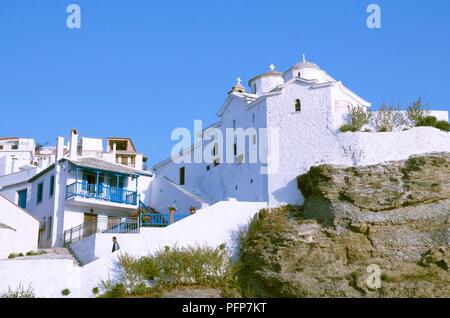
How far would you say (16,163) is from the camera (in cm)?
5147

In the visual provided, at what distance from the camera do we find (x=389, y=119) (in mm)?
31969

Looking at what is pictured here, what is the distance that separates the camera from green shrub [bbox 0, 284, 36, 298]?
79.4 feet

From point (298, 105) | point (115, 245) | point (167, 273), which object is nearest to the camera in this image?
point (167, 273)

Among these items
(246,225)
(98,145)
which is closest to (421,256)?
(246,225)

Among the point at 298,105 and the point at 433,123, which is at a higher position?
the point at 298,105

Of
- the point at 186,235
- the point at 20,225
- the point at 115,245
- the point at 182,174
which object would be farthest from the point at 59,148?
the point at 186,235

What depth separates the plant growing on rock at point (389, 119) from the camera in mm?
31812

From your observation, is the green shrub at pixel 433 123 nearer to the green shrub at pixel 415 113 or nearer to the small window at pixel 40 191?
the green shrub at pixel 415 113

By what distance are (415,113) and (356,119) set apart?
3194 millimetres

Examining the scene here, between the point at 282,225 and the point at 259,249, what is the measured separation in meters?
1.66

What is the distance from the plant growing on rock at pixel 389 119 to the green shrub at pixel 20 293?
18.0 metres

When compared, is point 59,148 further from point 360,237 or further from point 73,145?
point 360,237

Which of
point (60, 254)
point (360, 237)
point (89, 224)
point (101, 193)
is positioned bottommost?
point (60, 254)
